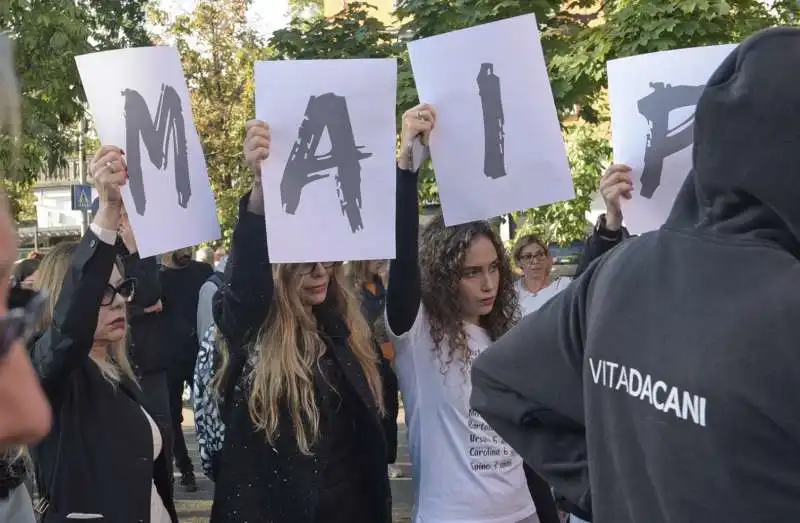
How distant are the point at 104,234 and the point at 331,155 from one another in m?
0.78

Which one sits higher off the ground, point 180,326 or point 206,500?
point 180,326

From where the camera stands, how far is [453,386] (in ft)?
9.93

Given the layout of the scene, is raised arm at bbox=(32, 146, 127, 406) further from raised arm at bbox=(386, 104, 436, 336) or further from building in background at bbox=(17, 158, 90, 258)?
building in background at bbox=(17, 158, 90, 258)

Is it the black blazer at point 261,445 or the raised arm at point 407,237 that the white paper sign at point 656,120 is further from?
the black blazer at point 261,445

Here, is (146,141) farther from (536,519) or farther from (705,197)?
(705,197)

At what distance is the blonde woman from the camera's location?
8.89 feet

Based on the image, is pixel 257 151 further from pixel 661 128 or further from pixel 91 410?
pixel 661 128

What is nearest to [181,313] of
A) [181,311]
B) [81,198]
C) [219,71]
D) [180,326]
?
[181,311]

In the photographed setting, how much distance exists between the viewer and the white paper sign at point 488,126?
10.5 feet

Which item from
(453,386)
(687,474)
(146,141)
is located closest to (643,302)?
(687,474)

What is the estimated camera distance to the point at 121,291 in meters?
3.03

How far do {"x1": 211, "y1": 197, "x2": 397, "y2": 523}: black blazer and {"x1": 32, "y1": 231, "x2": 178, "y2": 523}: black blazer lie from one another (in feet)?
0.88

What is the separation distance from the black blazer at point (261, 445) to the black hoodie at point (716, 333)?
50.2 inches

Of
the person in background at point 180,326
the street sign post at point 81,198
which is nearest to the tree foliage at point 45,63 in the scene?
the person in background at point 180,326
